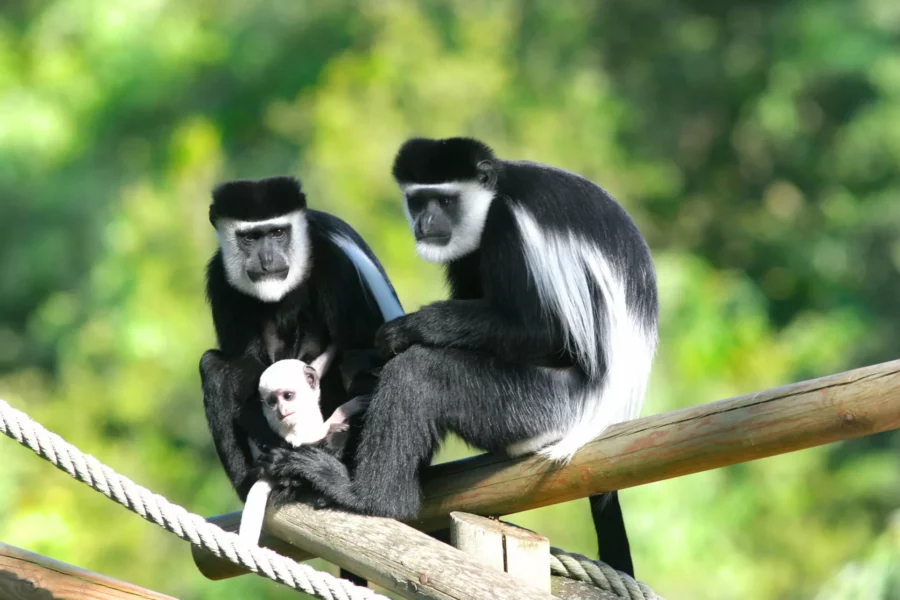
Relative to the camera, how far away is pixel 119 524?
706 cm

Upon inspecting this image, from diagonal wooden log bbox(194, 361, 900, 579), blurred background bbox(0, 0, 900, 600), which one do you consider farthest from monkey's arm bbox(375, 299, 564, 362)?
blurred background bbox(0, 0, 900, 600)

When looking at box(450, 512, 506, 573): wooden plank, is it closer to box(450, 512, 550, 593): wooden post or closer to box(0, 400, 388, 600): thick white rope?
box(450, 512, 550, 593): wooden post

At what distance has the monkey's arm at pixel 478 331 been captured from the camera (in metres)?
2.73

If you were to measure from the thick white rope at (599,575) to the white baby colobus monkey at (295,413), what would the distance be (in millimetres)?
650

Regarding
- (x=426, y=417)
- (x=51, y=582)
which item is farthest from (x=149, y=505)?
(x=426, y=417)

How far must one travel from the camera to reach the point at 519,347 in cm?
274

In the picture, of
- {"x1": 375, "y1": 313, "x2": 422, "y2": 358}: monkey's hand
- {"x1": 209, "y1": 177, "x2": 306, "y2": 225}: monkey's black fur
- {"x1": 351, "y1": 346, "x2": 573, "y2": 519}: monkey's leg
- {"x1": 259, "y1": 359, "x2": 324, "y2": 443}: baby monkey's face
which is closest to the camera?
{"x1": 351, "y1": 346, "x2": 573, "y2": 519}: monkey's leg

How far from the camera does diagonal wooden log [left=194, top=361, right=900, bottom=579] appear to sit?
6.64 ft

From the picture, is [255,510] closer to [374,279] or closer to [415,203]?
[374,279]

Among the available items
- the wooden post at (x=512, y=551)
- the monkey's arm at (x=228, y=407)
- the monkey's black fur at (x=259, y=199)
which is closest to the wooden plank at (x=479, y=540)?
the wooden post at (x=512, y=551)

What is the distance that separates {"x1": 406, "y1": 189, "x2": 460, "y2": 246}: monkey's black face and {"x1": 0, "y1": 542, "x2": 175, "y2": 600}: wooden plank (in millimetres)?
1158

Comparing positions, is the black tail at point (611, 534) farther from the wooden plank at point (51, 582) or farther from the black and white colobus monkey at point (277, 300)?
the wooden plank at point (51, 582)

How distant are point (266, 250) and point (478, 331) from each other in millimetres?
710

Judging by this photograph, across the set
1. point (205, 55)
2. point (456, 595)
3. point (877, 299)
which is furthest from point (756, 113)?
point (456, 595)
